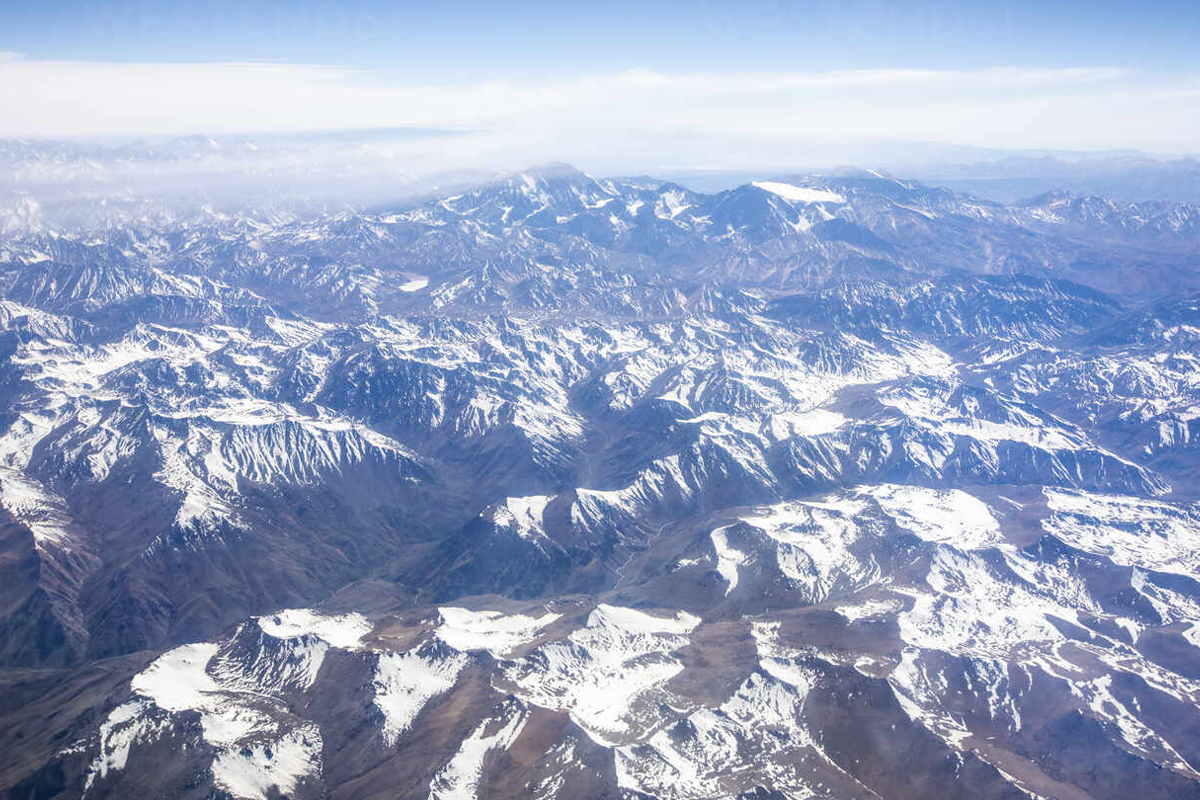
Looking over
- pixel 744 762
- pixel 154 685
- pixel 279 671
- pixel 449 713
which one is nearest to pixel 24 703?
pixel 154 685

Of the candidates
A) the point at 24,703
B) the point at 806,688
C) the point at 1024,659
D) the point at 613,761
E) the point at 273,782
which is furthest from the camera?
the point at 24,703

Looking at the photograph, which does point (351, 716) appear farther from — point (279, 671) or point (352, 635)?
point (352, 635)

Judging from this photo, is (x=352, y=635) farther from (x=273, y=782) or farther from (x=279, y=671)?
(x=273, y=782)

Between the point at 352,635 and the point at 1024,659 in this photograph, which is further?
the point at 352,635

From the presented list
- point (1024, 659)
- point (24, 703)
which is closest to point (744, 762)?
point (1024, 659)

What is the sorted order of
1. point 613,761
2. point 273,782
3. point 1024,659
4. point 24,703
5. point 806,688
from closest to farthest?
point 613,761
point 273,782
point 806,688
point 1024,659
point 24,703

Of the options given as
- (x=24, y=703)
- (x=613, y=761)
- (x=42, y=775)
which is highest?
(x=613, y=761)

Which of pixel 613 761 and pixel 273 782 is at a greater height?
pixel 613 761

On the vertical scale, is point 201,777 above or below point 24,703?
above

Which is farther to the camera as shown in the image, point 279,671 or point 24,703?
point 24,703
